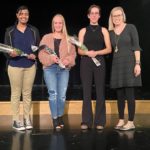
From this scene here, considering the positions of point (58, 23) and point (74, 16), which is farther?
point (74, 16)

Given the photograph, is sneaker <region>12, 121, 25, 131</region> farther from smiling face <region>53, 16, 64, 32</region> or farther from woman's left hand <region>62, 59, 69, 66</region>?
smiling face <region>53, 16, 64, 32</region>

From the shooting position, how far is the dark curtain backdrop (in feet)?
26.4

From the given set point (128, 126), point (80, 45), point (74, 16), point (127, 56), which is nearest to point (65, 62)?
point (80, 45)

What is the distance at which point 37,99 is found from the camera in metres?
6.57

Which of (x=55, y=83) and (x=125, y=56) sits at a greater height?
(x=125, y=56)

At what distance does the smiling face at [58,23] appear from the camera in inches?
193

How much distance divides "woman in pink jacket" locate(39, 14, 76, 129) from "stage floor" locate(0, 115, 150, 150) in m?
0.39

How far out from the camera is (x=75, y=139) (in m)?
4.50

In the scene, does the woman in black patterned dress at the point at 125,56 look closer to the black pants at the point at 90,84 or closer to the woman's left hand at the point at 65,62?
the black pants at the point at 90,84

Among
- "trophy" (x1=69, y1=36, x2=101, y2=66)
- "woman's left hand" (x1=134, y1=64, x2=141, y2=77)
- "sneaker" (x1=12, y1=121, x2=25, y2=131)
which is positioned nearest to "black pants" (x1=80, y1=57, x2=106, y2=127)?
"trophy" (x1=69, y1=36, x2=101, y2=66)

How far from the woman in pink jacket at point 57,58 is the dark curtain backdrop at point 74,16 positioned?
3.17m

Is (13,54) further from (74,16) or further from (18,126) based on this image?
(74,16)

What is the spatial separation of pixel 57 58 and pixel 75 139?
3.22 feet

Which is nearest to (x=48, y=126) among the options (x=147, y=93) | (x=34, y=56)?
(x=34, y=56)
